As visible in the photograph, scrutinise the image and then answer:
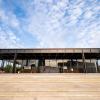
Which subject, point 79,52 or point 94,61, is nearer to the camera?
point 79,52

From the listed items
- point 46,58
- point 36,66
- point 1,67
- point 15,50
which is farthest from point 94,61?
point 1,67

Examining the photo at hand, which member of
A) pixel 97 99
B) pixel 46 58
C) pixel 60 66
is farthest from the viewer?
pixel 46 58

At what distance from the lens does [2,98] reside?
21.9ft

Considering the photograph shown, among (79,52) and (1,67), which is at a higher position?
(79,52)

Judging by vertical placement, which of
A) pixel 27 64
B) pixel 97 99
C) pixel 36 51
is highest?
pixel 36 51

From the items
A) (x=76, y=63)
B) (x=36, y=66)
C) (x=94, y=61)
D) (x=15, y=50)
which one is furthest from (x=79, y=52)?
(x=15, y=50)

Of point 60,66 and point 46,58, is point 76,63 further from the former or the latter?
point 46,58

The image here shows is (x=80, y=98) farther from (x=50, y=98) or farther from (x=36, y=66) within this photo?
(x=36, y=66)

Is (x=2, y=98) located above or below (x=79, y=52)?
below

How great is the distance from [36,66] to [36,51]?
17.3 ft

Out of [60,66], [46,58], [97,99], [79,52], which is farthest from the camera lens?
[46,58]

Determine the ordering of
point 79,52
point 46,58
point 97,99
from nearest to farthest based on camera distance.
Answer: point 97,99
point 79,52
point 46,58

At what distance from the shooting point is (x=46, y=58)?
34781 millimetres

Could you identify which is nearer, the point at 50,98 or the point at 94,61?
the point at 50,98
